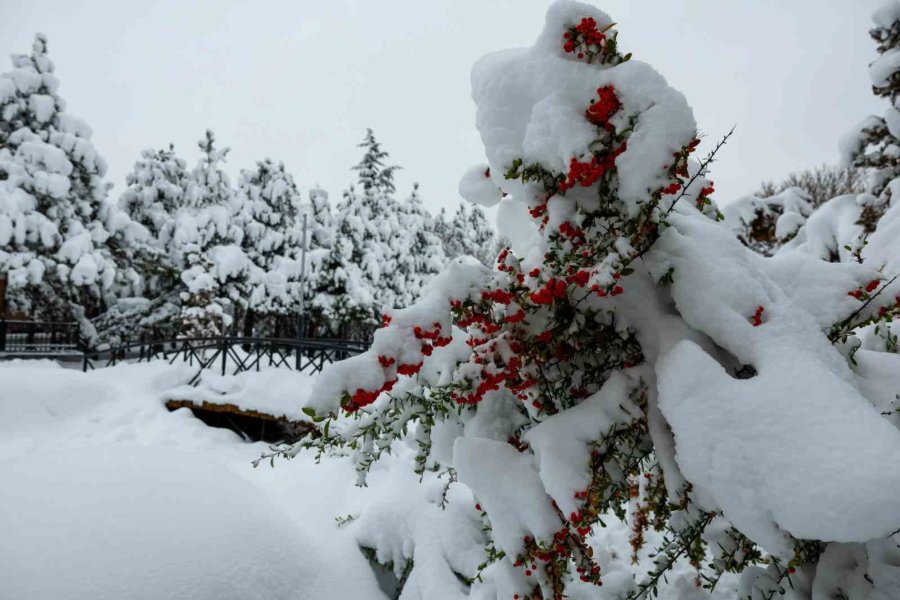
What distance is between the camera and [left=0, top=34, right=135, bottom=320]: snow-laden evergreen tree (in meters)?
16.9

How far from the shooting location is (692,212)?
2.50 meters

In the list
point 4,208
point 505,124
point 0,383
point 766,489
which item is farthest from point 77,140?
point 766,489

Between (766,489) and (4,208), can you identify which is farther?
(4,208)

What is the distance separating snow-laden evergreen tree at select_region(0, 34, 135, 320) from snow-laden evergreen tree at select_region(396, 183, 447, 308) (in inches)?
499

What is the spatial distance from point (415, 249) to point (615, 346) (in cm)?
2684

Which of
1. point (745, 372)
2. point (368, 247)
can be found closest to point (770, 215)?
point (745, 372)

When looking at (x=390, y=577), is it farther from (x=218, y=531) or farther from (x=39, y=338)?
(x=39, y=338)

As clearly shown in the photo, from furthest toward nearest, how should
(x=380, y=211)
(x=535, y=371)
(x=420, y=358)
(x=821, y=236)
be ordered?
(x=380, y=211)
(x=821, y=236)
(x=535, y=371)
(x=420, y=358)

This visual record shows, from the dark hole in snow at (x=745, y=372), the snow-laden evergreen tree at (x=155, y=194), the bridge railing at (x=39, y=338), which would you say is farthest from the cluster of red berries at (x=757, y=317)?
the snow-laden evergreen tree at (x=155, y=194)

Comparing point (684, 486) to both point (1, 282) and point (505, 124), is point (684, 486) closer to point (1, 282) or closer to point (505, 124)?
point (505, 124)

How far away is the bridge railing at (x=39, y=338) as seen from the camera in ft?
Result: 54.6

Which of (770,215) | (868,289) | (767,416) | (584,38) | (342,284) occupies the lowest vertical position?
(767,416)

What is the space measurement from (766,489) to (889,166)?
934cm

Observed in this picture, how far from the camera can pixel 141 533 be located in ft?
11.5
